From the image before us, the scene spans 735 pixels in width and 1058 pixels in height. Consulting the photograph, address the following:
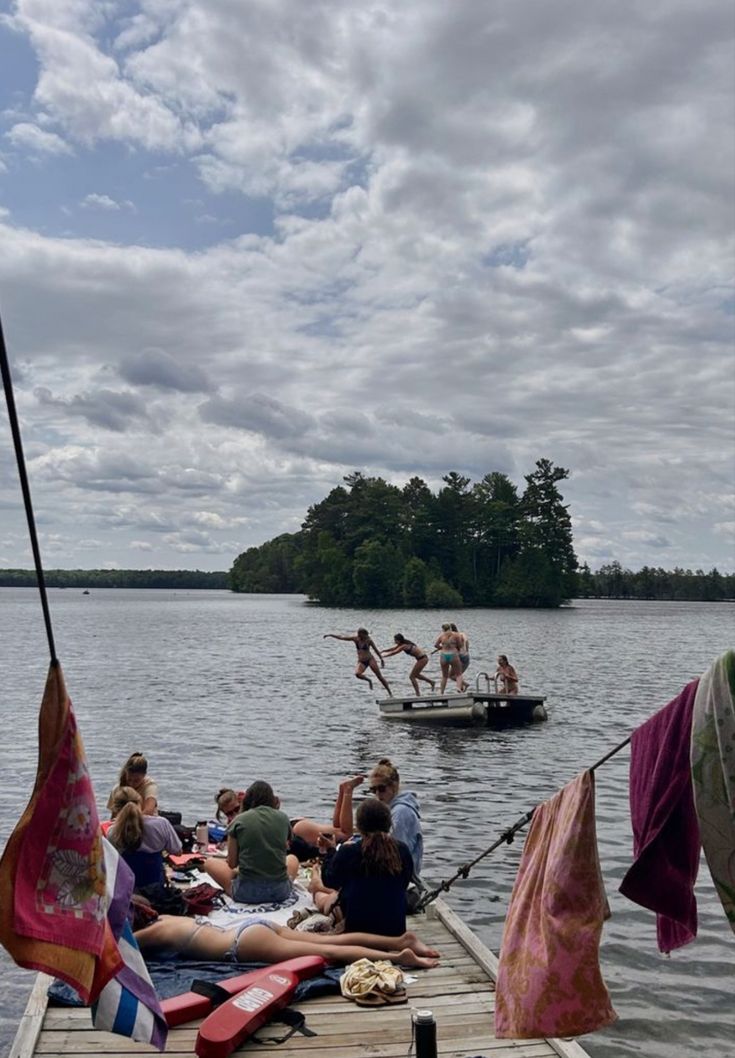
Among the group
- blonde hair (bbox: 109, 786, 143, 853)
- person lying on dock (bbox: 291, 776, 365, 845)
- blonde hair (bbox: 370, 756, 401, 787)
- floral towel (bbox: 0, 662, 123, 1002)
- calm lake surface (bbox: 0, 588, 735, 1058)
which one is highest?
floral towel (bbox: 0, 662, 123, 1002)

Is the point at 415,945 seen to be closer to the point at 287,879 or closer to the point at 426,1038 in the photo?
the point at 287,879

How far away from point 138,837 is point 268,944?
1.73 metres

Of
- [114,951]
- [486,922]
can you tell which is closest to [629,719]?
[486,922]

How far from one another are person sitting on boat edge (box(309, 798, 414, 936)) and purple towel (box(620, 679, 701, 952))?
13.0ft

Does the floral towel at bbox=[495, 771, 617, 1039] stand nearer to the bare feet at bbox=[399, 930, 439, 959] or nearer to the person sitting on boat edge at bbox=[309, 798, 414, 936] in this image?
the bare feet at bbox=[399, 930, 439, 959]

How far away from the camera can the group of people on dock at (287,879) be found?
834cm

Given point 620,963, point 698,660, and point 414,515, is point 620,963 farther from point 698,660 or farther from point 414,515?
point 414,515

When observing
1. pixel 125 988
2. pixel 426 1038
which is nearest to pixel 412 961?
pixel 426 1038

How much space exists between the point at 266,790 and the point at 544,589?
134575 millimetres

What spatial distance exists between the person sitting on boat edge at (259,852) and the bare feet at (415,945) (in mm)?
1826

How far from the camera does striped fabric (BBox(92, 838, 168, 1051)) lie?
4.57 m

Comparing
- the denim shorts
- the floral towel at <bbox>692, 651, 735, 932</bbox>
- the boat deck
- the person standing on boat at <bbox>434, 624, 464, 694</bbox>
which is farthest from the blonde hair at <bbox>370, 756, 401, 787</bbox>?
the person standing on boat at <bbox>434, 624, 464, 694</bbox>

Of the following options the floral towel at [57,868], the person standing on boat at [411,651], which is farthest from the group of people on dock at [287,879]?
the person standing on boat at [411,651]

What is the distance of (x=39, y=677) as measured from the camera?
152 ft
